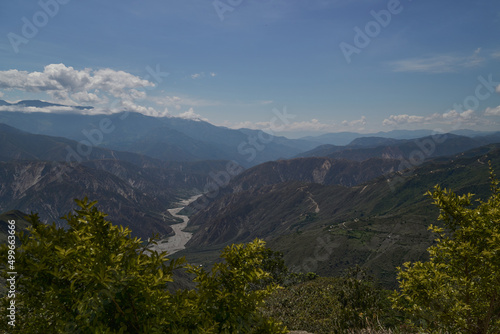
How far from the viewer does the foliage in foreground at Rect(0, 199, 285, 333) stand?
5.03 m

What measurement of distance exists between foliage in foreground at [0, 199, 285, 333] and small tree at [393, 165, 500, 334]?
7801 millimetres

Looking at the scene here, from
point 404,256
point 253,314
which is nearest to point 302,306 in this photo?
point 253,314

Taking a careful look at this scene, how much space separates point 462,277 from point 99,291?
12279 mm

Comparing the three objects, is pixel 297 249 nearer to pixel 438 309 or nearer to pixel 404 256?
Result: pixel 404 256

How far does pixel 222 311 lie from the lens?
6.71m

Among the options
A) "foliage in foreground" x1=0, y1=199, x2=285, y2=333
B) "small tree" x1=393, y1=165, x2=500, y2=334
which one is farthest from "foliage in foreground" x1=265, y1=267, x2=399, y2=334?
"foliage in foreground" x1=0, y1=199, x2=285, y2=333

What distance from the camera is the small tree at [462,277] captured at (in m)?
9.70

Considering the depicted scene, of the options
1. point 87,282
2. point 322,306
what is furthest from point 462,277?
point 322,306

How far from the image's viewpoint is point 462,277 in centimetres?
1026

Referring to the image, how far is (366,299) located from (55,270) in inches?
1150

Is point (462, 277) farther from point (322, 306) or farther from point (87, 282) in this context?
point (322, 306)

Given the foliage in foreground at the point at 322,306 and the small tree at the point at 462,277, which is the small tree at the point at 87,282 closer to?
the small tree at the point at 462,277

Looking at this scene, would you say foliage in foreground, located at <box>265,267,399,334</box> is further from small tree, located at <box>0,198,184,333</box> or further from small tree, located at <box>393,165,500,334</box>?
small tree, located at <box>0,198,184,333</box>

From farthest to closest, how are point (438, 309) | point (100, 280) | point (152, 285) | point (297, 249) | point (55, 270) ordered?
point (297, 249) < point (438, 309) < point (152, 285) < point (55, 270) < point (100, 280)
